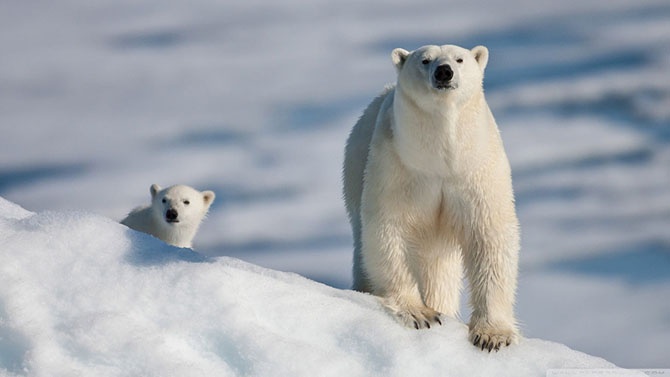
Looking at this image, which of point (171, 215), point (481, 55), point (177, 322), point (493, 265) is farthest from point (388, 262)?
point (171, 215)

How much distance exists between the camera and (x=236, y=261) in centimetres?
523

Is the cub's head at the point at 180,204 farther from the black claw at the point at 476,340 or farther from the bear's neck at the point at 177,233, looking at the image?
the black claw at the point at 476,340

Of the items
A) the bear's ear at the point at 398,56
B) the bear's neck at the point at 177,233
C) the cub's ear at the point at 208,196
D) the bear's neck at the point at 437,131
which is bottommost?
the bear's neck at the point at 177,233

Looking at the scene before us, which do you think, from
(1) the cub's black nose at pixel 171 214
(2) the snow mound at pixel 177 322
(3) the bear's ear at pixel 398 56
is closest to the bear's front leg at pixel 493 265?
(2) the snow mound at pixel 177 322

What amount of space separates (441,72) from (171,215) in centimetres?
487

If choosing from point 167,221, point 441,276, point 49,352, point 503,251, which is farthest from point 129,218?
point 49,352

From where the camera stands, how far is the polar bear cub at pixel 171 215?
961 cm

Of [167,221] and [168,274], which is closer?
[168,274]

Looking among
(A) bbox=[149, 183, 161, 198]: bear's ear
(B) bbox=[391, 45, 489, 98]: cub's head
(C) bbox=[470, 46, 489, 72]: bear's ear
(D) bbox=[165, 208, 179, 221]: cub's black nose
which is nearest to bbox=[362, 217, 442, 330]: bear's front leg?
(B) bbox=[391, 45, 489, 98]: cub's head

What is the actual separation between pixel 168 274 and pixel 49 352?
27.1 inches

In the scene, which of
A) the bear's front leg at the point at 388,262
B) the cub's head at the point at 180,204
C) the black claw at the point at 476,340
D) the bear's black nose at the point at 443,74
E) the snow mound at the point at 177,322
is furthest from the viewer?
the cub's head at the point at 180,204

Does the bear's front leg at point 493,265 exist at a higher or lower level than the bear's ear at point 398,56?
lower

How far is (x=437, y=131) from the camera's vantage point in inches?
209

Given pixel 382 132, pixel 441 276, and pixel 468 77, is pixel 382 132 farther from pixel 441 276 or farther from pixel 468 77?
pixel 441 276
